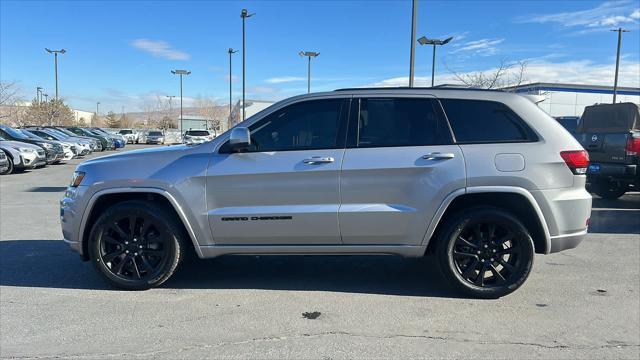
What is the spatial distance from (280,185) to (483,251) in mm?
1960

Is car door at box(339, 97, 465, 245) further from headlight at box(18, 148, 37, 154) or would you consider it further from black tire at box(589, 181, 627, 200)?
headlight at box(18, 148, 37, 154)

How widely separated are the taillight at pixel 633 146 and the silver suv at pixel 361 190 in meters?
5.38

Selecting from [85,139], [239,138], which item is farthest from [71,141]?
[239,138]

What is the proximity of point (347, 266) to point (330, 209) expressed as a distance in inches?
54.0

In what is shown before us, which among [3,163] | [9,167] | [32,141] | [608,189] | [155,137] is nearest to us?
[608,189]

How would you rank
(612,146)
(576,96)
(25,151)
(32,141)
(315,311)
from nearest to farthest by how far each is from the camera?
1. (315,311)
2. (612,146)
3. (25,151)
4. (32,141)
5. (576,96)

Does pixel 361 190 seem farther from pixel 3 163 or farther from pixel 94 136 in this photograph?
pixel 94 136

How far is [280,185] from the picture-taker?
442cm

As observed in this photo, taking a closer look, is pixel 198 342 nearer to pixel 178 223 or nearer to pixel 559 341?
pixel 178 223

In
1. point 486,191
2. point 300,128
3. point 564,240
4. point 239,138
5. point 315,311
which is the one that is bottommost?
point 315,311

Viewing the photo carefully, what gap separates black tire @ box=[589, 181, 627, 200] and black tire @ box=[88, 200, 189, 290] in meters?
9.35

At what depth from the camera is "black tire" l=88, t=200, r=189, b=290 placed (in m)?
4.58

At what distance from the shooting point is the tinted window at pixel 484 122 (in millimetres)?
4469

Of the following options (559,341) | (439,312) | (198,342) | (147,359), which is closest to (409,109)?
(439,312)
